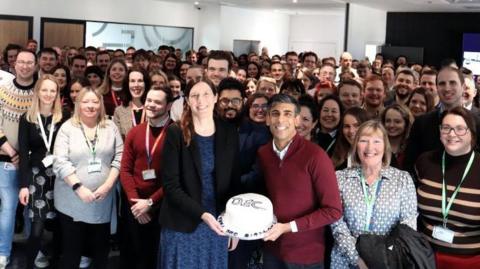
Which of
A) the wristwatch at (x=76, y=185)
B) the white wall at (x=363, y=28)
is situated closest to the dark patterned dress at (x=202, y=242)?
the wristwatch at (x=76, y=185)

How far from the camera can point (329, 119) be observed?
13.8 feet

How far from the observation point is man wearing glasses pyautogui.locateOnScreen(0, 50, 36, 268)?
4512 millimetres

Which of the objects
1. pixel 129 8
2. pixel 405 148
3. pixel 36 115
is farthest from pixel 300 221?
pixel 129 8

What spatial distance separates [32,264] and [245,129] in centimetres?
205

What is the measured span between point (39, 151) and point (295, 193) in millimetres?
2223

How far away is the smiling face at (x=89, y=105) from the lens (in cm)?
405

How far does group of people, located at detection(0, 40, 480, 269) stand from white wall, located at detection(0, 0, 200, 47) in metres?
8.02

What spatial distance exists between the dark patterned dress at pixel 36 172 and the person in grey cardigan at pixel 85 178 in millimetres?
239

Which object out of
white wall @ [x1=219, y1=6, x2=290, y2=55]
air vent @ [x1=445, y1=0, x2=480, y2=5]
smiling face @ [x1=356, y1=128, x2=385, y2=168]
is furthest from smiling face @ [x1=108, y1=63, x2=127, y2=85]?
white wall @ [x1=219, y1=6, x2=290, y2=55]

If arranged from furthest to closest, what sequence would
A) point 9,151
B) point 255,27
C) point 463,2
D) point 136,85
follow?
point 255,27 < point 463,2 < point 136,85 < point 9,151

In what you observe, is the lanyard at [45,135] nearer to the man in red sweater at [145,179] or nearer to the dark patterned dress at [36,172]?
the dark patterned dress at [36,172]

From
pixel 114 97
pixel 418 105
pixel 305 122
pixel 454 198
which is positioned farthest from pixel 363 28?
pixel 454 198

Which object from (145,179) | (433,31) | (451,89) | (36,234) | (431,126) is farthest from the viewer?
(433,31)

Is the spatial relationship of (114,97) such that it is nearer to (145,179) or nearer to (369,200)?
(145,179)
